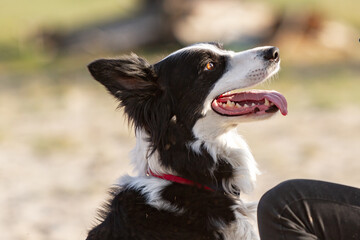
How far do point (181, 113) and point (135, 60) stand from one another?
1.32 feet

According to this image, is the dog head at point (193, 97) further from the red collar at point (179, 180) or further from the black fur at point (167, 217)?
the black fur at point (167, 217)

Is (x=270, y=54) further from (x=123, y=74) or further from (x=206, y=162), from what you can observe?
(x=123, y=74)

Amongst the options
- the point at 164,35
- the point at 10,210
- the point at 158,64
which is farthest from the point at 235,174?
the point at 164,35

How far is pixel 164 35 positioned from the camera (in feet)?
43.9

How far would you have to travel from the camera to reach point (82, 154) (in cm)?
740

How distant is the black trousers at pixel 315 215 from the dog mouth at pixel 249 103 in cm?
86

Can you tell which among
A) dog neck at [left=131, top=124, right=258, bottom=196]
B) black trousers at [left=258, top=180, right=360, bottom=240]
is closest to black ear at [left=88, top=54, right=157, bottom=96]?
dog neck at [left=131, top=124, right=258, bottom=196]

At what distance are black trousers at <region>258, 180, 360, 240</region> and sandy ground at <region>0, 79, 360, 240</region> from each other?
2488 mm

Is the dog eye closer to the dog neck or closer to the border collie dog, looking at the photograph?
the border collie dog

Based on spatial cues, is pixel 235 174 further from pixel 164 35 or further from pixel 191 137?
pixel 164 35

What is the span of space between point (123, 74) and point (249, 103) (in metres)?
0.75

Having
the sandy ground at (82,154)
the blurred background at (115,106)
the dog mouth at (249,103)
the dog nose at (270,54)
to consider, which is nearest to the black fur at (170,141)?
the dog mouth at (249,103)

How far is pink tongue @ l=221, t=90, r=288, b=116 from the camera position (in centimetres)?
329

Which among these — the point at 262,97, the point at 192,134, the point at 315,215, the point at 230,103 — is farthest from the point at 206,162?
the point at 315,215
